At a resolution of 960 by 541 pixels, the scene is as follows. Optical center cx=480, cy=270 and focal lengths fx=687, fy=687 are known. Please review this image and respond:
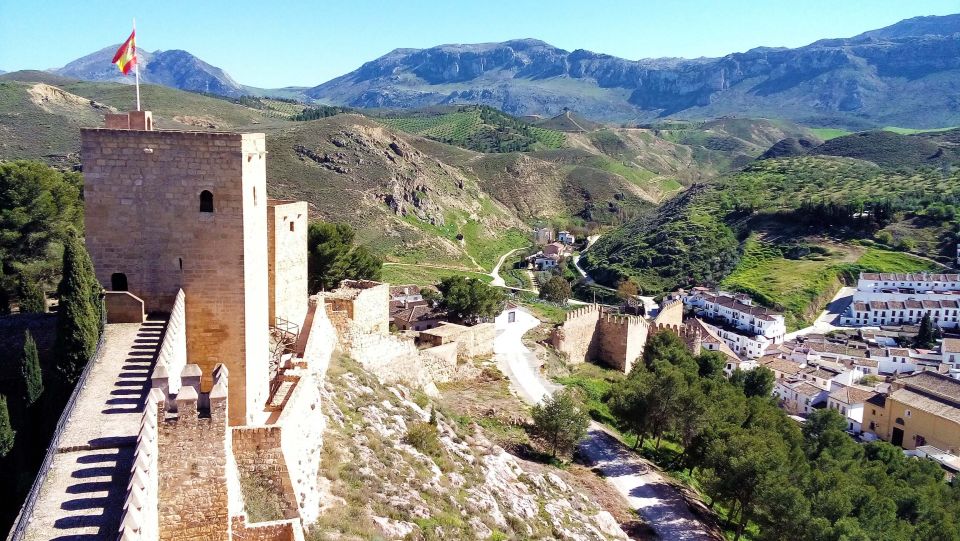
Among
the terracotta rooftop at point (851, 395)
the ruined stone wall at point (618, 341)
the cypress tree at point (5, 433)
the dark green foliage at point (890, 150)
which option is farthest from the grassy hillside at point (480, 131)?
the cypress tree at point (5, 433)

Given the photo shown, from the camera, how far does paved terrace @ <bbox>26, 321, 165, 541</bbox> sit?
5746 millimetres

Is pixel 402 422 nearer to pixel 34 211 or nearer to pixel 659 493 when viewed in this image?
pixel 659 493

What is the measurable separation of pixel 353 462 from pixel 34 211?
46.2 ft

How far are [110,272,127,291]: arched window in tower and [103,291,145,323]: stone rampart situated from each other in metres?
0.14

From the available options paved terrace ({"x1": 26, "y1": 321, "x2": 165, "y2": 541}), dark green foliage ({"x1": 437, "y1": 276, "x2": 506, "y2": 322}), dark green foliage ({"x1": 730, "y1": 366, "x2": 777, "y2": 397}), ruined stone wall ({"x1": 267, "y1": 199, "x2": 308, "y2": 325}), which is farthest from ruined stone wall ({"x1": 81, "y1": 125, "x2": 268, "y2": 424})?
dark green foliage ({"x1": 730, "y1": 366, "x2": 777, "y2": 397})

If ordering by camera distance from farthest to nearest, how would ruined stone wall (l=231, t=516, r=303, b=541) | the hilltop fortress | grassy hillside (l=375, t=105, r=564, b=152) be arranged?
grassy hillside (l=375, t=105, r=564, b=152) → ruined stone wall (l=231, t=516, r=303, b=541) → the hilltop fortress

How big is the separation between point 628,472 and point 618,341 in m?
13.7

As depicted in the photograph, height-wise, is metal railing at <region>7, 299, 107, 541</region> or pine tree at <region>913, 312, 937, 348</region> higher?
metal railing at <region>7, 299, 107, 541</region>

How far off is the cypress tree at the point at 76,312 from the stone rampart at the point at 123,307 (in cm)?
21

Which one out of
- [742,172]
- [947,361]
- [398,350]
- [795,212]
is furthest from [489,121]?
[398,350]

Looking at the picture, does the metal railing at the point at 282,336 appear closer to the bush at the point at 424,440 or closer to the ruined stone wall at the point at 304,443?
the ruined stone wall at the point at 304,443

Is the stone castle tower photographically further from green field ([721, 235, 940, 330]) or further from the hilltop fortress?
green field ([721, 235, 940, 330])

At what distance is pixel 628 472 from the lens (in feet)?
72.3

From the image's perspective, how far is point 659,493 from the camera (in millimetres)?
21359
